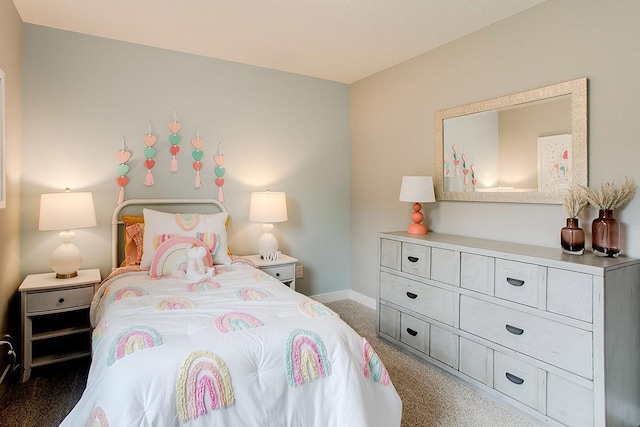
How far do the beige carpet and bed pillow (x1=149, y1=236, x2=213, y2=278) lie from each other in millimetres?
1536

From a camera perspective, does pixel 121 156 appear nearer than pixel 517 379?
No

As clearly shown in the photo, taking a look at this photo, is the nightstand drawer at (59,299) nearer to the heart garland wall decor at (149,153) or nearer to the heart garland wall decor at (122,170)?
the heart garland wall decor at (122,170)

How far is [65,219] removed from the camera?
2.46m

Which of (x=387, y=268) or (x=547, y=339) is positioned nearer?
(x=547, y=339)

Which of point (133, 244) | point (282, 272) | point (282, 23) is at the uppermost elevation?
point (282, 23)

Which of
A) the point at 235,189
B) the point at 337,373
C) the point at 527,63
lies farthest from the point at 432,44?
the point at 337,373

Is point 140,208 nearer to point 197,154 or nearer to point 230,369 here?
point 197,154

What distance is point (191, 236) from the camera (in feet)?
9.04

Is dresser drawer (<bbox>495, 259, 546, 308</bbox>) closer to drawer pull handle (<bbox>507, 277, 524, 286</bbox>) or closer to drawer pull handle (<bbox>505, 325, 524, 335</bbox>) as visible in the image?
drawer pull handle (<bbox>507, 277, 524, 286</bbox>)

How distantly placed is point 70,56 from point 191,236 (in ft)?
5.44

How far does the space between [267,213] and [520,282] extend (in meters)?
2.03

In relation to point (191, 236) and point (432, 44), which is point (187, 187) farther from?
point (432, 44)

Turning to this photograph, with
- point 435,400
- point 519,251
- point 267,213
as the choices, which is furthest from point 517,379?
point 267,213

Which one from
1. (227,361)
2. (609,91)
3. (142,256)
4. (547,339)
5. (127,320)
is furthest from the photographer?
(142,256)
